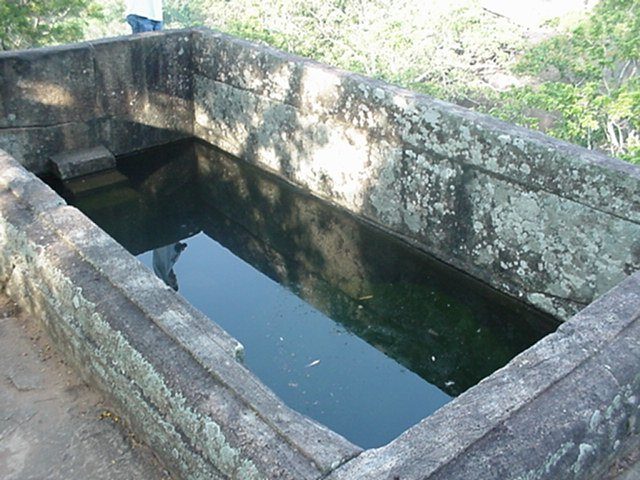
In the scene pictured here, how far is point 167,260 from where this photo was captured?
15.4ft

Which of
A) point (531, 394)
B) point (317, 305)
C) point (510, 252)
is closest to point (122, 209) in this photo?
point (317, 305)

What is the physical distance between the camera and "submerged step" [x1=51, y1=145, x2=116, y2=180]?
18.5ft

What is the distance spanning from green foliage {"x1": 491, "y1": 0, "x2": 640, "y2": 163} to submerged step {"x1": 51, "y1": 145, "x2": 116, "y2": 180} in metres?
5.16

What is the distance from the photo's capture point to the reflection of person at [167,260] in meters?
4.46

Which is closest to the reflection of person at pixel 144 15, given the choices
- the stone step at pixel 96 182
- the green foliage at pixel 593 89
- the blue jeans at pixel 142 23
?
the blue jeans at pixel 142 23

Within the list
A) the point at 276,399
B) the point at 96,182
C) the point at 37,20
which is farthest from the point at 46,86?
the point at 37,20

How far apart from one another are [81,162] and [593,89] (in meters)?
6.26

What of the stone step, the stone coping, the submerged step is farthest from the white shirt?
the stone coping

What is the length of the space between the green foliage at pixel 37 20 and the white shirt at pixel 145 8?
477 cm

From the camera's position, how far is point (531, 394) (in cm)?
194

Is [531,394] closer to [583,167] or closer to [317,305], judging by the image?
[583,167]

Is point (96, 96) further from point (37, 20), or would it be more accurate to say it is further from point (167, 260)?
point (37, 20)

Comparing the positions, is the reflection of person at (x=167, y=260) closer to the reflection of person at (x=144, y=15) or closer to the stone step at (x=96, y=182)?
the stone step at (x=96, y=182)

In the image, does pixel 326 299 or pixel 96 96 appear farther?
pixel 96 96
